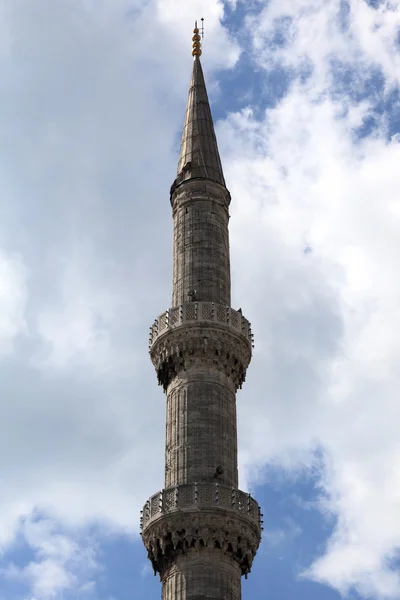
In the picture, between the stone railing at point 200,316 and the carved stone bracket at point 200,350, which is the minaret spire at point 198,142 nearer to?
the stone railing at point 200,316

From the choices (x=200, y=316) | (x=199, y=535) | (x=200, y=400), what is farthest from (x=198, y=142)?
(x=199, y=535)

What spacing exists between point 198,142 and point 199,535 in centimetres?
1607

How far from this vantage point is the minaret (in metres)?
35.4

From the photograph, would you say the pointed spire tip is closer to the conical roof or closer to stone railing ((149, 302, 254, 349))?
the conical roof

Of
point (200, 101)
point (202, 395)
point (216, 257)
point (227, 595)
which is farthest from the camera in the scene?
point (200, 101)

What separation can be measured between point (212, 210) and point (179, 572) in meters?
13.7

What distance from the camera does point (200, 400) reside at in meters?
37.9

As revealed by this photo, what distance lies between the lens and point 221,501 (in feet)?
117

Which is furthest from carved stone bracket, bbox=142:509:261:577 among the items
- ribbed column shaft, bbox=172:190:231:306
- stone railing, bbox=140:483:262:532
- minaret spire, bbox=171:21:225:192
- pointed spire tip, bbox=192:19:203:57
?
pointed spire tip, bbox=192:19:203:57

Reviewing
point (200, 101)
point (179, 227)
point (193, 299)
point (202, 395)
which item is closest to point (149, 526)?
point (202, 395)

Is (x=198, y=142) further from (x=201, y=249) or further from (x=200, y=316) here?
(x=200, y=316)

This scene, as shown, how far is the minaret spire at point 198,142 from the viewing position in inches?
1710

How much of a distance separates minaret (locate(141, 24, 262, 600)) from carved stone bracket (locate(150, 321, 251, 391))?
34 mm

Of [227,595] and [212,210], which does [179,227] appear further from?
[227,595]
